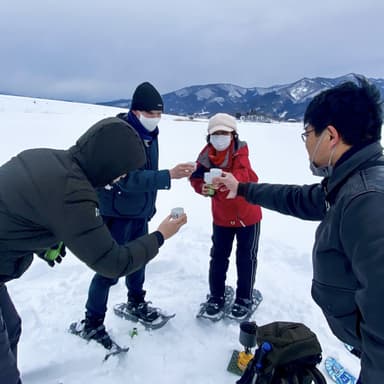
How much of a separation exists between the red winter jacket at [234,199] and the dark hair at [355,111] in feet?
4.36

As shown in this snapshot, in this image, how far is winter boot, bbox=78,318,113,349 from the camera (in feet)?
8.68

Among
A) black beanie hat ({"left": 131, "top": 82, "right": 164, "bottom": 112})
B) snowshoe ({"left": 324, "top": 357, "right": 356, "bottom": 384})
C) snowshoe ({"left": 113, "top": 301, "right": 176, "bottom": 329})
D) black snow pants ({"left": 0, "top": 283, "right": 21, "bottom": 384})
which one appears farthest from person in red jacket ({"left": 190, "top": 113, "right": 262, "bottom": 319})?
black snow pants ({"left": 0, "top": 283, "right": 21, "bottom": 384})

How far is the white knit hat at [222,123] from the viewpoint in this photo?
281 centimetres

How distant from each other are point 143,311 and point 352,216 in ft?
7.51

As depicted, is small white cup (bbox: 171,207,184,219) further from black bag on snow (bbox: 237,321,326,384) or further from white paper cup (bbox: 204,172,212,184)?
black bag on snow (bbox: 237,321,326,384)

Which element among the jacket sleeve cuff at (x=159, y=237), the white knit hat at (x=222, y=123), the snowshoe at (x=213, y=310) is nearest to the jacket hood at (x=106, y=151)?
the jacket sleeve cuff at (x=159, y=237)

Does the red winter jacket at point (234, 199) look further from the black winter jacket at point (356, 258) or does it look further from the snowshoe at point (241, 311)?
the black winter jacket at point (356, 258)

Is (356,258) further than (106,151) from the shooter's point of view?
No

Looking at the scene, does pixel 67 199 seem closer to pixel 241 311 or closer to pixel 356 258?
pixel 356 258

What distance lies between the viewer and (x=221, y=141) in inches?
112

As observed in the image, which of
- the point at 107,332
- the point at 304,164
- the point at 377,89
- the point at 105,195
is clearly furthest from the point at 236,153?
the point at 304,164

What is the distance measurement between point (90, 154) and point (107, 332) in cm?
179

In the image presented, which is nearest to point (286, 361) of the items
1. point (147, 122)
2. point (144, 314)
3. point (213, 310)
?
point (213, 310)

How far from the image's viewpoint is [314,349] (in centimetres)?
199
